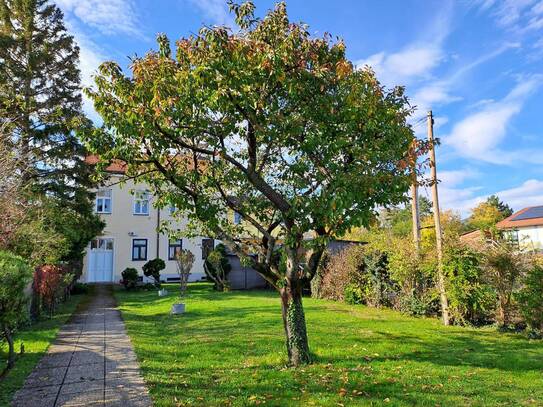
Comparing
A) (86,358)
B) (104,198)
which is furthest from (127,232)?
(86,358)

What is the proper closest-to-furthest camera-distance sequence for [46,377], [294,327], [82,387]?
[82,387] < [46,377] < [294,327]

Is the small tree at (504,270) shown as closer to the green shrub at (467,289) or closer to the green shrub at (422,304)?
the green shrub at (467,289)

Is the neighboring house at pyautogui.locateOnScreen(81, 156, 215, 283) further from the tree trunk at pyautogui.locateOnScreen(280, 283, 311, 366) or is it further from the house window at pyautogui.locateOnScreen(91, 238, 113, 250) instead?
the tree trunk at pyautogui.locateOnScreen(280, 283, 311, 366)

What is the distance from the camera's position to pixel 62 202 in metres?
18.5

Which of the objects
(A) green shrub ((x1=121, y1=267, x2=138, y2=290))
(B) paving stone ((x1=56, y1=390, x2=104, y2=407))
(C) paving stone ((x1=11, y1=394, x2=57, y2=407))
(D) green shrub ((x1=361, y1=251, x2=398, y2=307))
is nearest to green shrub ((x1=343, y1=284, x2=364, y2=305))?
(D) green shrub ((x1=361, y1=251, x2=398, y2=307))

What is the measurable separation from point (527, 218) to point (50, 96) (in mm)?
43532

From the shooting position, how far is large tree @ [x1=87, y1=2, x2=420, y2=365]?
600 centimetres

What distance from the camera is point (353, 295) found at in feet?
55.4

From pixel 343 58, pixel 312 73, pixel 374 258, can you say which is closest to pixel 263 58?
pixel 312 73

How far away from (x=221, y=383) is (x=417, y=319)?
882cm

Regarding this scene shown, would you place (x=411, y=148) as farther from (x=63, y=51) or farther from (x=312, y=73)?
(x=63, y=51)

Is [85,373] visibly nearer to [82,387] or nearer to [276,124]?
[82,387]

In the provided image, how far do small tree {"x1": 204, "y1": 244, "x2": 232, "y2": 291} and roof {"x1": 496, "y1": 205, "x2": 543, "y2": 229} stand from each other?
2849cm

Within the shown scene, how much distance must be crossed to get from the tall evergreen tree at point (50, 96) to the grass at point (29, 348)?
575 cm
